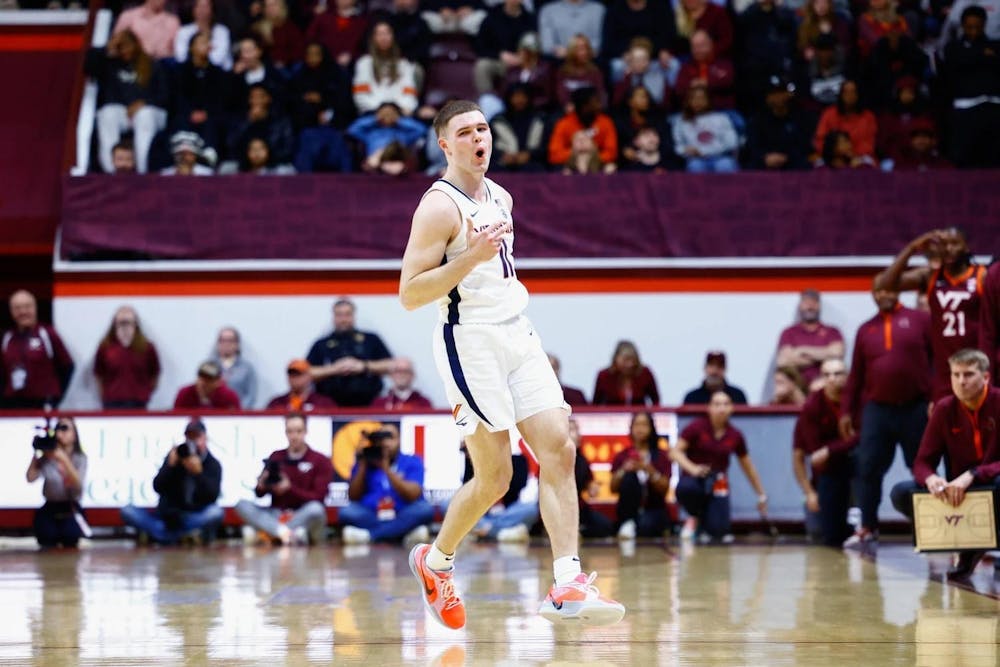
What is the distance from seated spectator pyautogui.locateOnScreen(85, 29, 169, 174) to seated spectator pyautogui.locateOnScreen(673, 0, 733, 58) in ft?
18.7

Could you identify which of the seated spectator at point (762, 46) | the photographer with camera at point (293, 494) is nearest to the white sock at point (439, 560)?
the photographer with camera at point (293, 494)

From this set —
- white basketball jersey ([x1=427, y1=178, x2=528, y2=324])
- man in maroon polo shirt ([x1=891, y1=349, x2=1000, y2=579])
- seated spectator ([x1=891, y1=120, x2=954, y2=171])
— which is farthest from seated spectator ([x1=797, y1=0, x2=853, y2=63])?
white basketball jersey ([x1=427, y1=178, x2=528, y2=324])

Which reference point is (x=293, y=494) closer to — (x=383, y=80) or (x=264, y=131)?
(x=264, y=131)

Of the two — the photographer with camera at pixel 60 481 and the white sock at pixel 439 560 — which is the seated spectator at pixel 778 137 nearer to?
the photographer with camera at pixel 60 481

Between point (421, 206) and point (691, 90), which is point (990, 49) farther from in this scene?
point (421, 206)

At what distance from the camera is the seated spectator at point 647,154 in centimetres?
1427

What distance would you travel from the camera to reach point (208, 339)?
1413 cm

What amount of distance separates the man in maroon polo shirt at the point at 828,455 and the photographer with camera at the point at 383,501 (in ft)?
10.2

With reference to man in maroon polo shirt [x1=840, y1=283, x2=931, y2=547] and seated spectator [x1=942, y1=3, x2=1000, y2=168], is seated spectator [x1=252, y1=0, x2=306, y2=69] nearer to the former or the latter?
seated spectator [x1=942, y1=3, x2=1000, y2=168]

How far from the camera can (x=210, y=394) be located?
41.7 feet

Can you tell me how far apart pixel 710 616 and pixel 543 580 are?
1.97 meters

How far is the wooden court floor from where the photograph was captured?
17.1ft

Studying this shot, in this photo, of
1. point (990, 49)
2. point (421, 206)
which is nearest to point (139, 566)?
point (421, 206)

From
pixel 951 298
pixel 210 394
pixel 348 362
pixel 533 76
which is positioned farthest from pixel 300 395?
pixel 951 298
